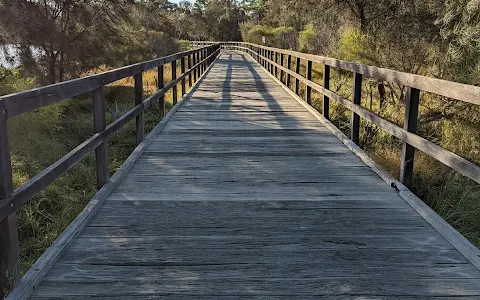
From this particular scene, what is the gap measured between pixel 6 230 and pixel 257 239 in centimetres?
139

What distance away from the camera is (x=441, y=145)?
34.6 ft

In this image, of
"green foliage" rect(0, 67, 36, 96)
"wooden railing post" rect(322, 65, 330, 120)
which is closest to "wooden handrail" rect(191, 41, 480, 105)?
"wooden railing post" rect(322, 65, 330, 120)

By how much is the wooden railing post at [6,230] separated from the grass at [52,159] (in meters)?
1.72

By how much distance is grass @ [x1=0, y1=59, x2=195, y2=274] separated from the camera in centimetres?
542

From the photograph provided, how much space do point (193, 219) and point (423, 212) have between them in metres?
1.59

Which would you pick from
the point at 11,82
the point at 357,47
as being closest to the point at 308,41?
the point at 357,47

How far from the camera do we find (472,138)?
1028 centimetres

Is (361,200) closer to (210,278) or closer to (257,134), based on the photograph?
(210,278)

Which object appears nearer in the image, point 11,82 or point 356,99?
point 356,99

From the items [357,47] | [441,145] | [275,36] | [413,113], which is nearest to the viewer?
[413,113]

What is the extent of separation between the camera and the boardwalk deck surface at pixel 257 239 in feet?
7.97

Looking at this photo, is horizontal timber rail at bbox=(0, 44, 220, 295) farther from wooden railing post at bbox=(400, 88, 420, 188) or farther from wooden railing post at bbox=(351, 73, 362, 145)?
wooden railing post at bbox=(351, 73, 362, 145)

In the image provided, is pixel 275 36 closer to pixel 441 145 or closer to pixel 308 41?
pixel 308 41

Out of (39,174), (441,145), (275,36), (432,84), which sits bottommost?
(441,145)
